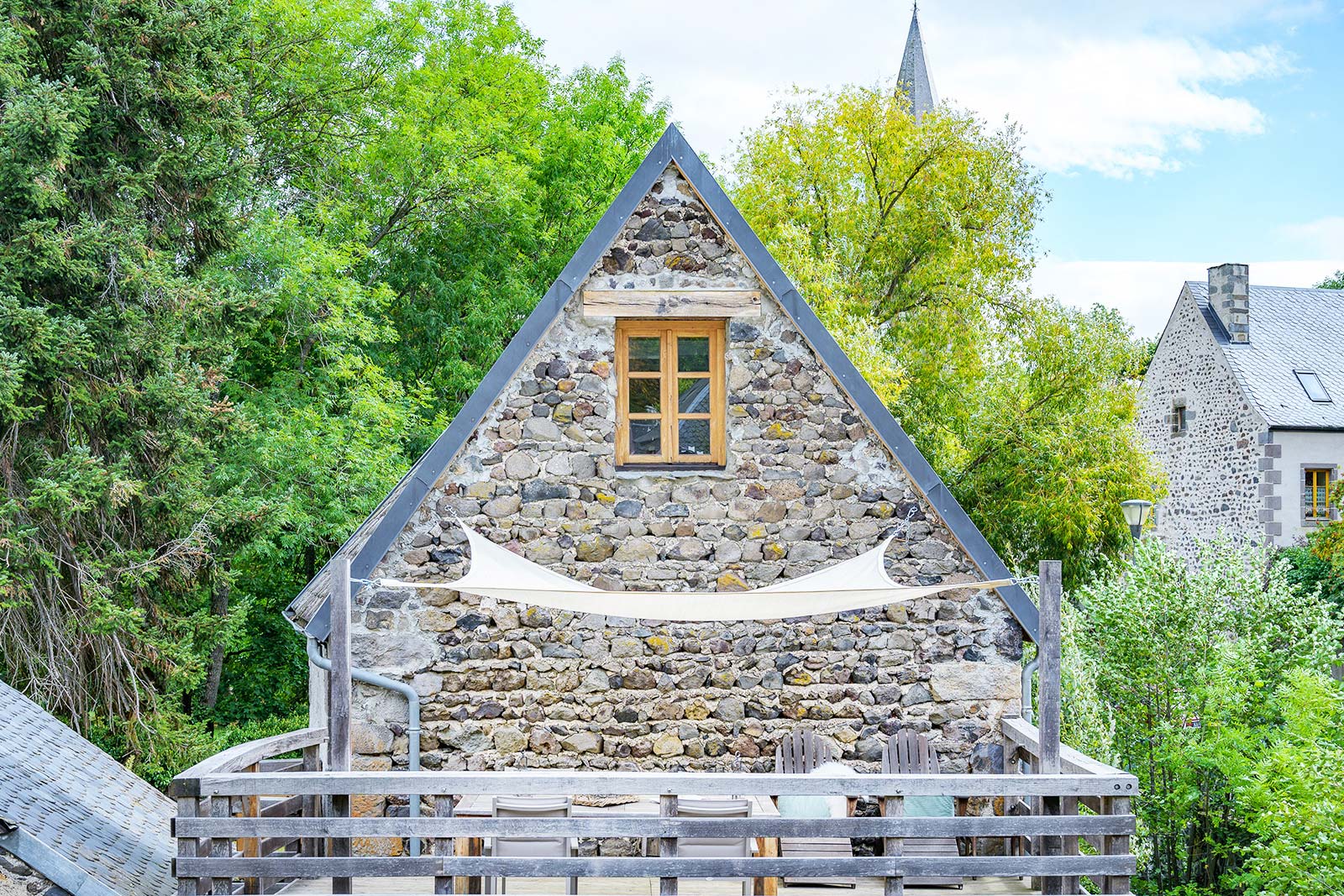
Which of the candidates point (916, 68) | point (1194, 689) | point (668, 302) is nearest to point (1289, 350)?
point (916, 68)

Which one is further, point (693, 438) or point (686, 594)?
point (693, 438)

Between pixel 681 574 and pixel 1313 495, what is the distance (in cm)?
1793

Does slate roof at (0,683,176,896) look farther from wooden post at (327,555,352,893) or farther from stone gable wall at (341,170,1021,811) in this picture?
stone gable wall at (341,170,1021,811)

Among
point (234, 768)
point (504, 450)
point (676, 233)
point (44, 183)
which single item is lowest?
point (234, 768)

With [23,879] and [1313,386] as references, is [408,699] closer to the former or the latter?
[23,879]

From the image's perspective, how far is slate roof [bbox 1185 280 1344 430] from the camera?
A: 20047 mm

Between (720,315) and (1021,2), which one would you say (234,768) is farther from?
(1021,2)

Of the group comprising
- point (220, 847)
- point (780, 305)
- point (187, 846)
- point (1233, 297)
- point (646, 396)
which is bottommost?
point (220, 847)

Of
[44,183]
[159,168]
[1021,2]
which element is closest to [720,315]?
[44,183]

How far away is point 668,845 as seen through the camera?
5.28 m

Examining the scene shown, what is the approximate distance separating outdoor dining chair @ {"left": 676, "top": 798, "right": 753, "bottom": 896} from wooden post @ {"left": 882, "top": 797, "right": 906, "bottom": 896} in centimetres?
90

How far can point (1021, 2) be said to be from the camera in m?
23.0

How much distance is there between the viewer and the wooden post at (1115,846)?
534 centimetres

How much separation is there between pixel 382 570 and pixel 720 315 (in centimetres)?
328
